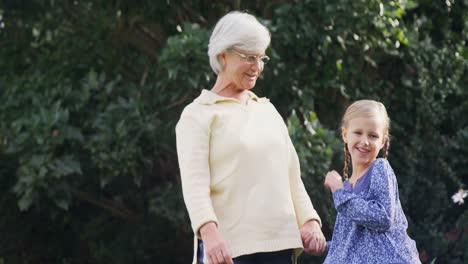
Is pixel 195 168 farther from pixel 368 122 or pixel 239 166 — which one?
pixel 368 122

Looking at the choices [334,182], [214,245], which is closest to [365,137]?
[334,182]

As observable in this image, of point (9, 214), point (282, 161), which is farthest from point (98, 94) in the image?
point (282, 161)

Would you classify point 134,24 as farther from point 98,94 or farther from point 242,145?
point 242,145

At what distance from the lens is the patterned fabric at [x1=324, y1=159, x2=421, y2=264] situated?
12.0 feet

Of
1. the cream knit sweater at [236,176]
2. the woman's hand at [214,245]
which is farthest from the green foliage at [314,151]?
the woman's hand at [214,245]

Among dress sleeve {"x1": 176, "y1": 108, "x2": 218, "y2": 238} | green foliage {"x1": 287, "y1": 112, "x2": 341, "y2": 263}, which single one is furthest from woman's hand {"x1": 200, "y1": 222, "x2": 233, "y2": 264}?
green foliage {"x1": 287, "y1": 112, "x2": 341, "y2": 263}

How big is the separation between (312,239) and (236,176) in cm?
37

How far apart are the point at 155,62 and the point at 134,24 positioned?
297mm

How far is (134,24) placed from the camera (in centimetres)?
692

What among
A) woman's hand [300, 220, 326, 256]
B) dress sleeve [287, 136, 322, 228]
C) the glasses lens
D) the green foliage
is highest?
the glasses lens

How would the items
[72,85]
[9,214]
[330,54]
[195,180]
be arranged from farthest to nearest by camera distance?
[9,214], [72,85], [330,54], [195,180]

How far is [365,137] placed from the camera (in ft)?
12.3

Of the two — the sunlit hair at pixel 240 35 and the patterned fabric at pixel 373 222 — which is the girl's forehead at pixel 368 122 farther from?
the sunlit hair at pixel 240 35

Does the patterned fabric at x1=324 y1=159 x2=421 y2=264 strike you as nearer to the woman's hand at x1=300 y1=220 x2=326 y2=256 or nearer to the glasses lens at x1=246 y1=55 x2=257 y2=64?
the woman's hand at x1=300 y1=220 x2=326 y2=256
